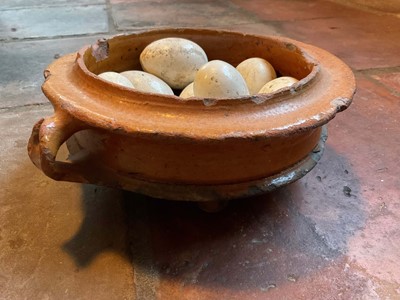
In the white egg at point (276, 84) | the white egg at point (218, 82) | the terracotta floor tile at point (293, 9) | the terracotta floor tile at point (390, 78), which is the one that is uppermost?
the white egg at point (218, 82)

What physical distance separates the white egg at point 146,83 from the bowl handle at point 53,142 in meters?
0.20

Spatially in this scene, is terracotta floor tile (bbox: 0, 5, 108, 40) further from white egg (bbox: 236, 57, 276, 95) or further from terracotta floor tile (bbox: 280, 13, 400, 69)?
white egg (bbox: 236, 57, 276, 95)

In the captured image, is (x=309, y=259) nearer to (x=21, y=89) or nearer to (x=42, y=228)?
(x=42, y=228)

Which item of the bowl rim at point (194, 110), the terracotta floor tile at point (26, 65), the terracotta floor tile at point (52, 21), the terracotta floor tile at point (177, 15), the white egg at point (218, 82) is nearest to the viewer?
the bowl rim at point (194, 110)

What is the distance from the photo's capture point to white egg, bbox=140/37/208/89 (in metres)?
0.80

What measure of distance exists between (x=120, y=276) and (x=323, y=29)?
53.2 inches

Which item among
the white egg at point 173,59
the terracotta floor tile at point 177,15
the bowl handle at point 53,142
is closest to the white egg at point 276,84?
the white egg at point 173,59

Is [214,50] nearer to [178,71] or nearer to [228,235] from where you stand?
[178,71]

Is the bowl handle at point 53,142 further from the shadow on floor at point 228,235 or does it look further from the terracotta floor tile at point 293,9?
the terracotta floor tile at point 293,9

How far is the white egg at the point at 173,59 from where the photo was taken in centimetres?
80

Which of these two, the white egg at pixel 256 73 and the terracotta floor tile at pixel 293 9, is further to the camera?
the terracotta floor tile at pixel 293 9

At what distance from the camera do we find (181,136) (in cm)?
50

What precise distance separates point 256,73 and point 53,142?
377mm

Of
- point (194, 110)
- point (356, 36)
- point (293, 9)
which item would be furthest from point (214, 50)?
point (293, 9)
